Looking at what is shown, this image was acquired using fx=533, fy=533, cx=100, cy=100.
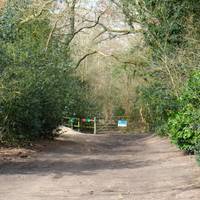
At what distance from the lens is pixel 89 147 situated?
2205 cm

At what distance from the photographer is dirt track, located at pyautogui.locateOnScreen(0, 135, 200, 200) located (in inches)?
395

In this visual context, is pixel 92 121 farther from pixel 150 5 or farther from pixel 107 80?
pixel 150 5

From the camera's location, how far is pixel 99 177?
12.7m

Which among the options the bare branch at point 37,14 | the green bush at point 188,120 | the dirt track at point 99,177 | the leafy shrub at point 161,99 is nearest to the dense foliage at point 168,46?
the leafy shrub at point 161,99

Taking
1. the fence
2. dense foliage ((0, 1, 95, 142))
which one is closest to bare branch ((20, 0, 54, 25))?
dense foliage ((0, 1, 95, 142))

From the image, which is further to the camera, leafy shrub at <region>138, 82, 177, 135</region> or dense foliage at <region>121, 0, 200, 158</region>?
leafy shrub at <region>138, 82, 177, 135</region>

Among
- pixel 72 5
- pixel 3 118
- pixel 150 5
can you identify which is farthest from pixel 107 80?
pixel 3 118

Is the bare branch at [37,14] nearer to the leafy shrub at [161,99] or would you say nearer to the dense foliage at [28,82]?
the dense foliage at [28,82]

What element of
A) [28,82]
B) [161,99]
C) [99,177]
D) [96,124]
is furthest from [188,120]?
[96,124]

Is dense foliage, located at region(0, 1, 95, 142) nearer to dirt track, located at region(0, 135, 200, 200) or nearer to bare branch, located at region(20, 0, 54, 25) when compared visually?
bare branch, located at region(20, 0, 54, 25)

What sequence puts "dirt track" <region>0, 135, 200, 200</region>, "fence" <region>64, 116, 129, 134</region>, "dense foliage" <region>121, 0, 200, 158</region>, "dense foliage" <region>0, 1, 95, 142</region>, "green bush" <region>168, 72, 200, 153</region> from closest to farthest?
"dirt track" <region>0, 135, 200, 200</region>, "green bush" <region>168, 72, 200, 153</region>, "dense foliage" <region>0, 1, 95, 142</region>, "dense foliage" <region>121, 0, 200, 158</region>, "fence" <region>64, 116, 129, 134</region>

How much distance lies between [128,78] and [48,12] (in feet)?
43.6

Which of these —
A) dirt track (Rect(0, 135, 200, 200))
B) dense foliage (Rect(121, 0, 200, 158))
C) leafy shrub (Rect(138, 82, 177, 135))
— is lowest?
dirt track (Rect(0, 135, 200, 200))

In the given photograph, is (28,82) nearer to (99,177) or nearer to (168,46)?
(168,46)
